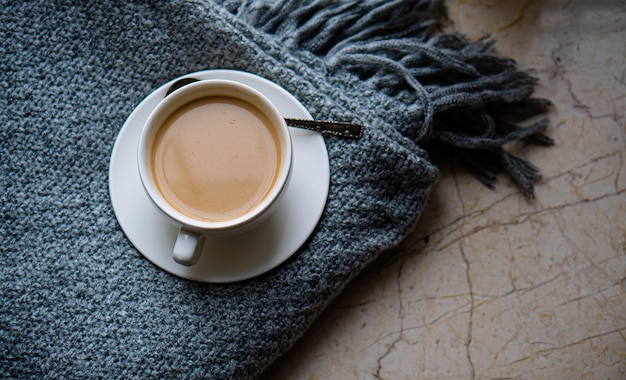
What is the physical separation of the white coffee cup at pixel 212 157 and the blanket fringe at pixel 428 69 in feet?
0.53

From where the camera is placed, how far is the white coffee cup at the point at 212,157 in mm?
632

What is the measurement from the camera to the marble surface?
0.81 meters

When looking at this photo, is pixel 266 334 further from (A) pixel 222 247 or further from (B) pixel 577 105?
(B) pixel 577 105

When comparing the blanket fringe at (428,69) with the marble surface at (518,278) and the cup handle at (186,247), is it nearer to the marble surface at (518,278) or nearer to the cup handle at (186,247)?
the marble surface at (518,278)

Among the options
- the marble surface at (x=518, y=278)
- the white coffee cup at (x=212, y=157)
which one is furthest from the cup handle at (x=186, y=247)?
the marble surface at (x=518, y=278)

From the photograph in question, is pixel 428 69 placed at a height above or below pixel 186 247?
above

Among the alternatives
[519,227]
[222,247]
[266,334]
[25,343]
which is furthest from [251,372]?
[519,227]

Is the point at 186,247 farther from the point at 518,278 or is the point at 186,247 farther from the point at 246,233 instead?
the point at 518,278

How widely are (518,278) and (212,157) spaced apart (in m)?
0.48

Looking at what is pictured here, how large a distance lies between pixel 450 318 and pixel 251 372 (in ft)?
0.97

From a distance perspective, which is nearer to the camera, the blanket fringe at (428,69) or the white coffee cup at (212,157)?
the white coffee cup at (212,157)

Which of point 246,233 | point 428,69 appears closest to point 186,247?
point 246,233

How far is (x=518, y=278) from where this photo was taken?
82 cm

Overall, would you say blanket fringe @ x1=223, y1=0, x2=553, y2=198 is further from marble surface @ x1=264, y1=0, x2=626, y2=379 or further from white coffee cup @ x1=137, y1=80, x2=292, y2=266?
white coffee cup @ x1=137, y1=80, x2=292, y2=266
